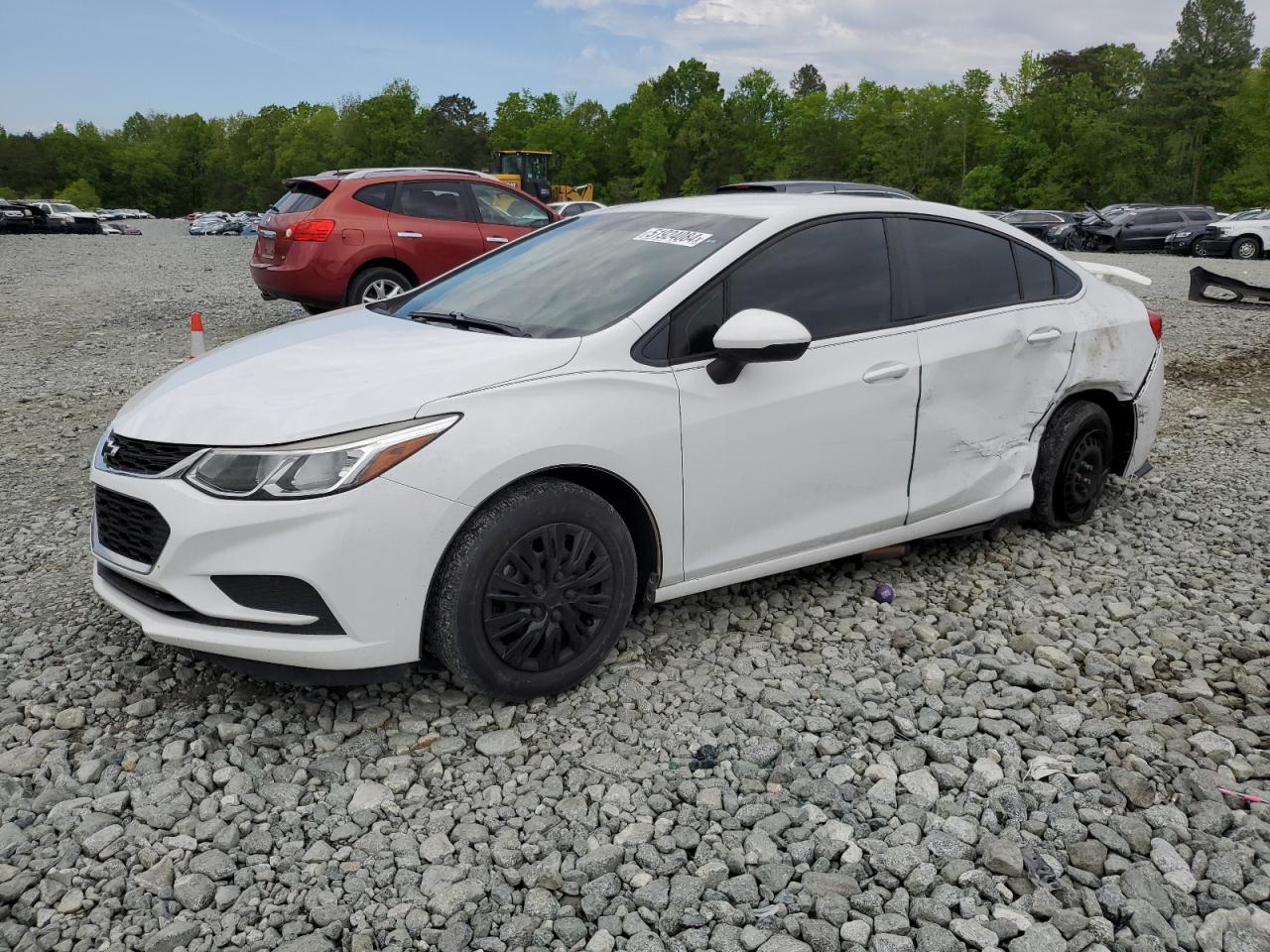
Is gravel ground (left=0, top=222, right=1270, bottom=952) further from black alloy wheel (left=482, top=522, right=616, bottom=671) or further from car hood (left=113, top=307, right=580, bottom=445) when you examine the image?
car hood (left=113, top=307, right=580, bottom=445)

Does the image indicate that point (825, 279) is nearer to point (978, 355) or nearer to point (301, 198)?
point (978, 355)

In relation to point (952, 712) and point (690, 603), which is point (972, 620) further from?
point (690, 603)

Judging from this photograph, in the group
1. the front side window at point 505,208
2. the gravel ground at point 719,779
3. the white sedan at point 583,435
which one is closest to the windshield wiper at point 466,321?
the white sedan at point 583,435

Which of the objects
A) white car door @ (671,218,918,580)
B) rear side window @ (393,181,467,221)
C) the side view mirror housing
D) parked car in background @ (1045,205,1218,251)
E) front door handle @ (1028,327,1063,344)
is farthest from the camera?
parked car in background @ (1045,205,1218,251)

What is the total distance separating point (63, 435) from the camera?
7.20m

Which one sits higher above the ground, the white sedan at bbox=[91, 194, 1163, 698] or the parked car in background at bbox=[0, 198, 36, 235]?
the white sedan at bbox=[91, 194, 1163, 698]

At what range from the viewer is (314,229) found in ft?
34.4

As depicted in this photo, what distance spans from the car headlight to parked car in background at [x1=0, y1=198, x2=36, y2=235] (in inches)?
1795

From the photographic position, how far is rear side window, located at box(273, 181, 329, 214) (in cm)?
1085

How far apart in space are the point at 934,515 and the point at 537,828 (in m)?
2.26

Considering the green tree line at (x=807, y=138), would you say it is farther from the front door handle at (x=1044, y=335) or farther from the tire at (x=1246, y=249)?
the front door handle at (x=1044, y=335)

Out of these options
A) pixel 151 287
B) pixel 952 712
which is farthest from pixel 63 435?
pixel 151 287

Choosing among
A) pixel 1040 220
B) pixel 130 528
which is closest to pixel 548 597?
pixel 130 528

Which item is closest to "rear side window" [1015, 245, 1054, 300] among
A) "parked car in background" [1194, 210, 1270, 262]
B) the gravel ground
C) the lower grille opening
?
the gravel ground
